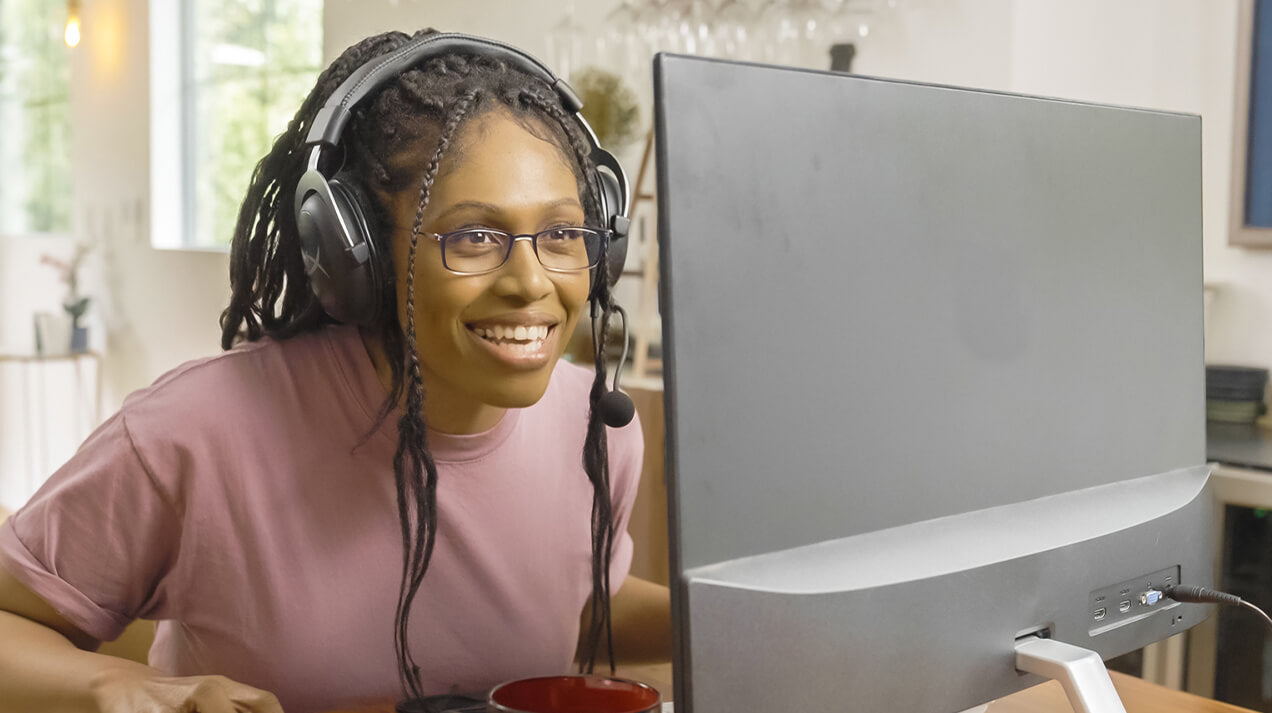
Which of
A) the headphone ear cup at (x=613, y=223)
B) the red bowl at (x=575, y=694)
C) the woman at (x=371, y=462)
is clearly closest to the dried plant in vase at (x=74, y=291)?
the woman at (x=371, y=462)

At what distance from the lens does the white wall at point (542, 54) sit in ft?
6.50

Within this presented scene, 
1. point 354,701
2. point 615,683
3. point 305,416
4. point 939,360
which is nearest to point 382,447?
point 305,416

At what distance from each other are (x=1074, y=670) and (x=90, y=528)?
0.68 meters

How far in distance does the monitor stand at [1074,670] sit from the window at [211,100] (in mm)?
3637

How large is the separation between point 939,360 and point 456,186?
374 mm

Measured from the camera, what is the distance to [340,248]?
2.59 feet

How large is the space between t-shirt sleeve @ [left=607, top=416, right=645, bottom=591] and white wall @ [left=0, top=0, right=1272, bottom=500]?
2.65 feet

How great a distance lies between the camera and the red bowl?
2.10ft

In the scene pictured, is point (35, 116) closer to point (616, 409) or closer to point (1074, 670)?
point (616, 409)

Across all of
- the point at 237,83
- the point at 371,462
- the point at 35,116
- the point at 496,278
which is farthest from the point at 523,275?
the point at 35,116

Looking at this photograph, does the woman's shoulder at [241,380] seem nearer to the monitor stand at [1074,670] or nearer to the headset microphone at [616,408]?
the headset microphone at [616,408]

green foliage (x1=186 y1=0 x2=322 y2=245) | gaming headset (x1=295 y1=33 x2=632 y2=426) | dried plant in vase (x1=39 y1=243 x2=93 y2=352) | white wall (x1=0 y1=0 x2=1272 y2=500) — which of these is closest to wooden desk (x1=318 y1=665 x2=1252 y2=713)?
gaming headset (x1=295 y1=33 x2=632 y2=426)

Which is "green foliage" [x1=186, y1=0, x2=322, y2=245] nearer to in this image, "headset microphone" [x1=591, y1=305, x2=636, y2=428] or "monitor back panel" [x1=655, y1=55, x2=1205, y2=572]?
"headset microphone" [x1=591, y1=305, x2=636, y2=428]

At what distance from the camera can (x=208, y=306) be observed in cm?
395
